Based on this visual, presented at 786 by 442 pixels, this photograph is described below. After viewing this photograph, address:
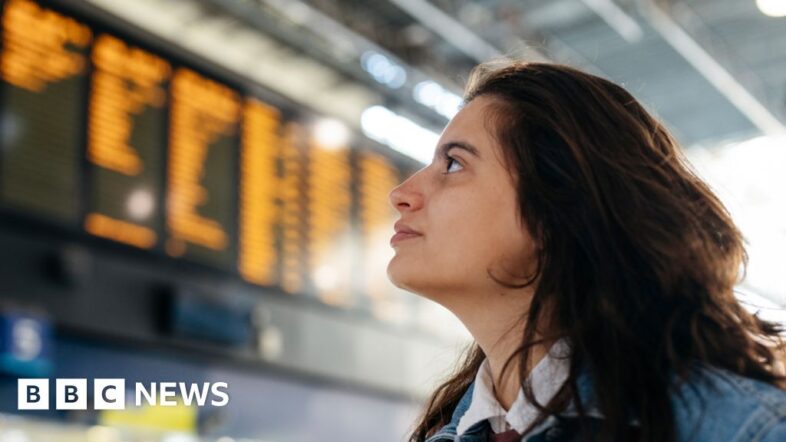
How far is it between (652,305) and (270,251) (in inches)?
132

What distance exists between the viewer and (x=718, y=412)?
1.07 m

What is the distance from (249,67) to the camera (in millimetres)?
5730

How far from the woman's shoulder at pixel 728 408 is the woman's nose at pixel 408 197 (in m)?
0.43

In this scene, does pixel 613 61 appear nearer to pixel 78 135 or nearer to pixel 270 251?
pixel 270 251

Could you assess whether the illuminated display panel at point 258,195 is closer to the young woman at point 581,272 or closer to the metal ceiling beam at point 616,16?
the metal ceiling beam at point 616,16

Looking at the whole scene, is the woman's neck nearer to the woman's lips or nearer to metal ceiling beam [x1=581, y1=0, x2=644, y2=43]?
the woman's lips

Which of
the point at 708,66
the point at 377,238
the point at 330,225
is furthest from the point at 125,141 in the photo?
the point at 708,66

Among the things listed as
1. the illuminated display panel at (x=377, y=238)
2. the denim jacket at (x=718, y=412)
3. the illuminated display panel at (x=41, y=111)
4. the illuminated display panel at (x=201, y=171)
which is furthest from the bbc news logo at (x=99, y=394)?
the illuminated display panel at (x=377, y=238)

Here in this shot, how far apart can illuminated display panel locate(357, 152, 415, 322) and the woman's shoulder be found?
152 inches

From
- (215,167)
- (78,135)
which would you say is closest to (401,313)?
(215,167)

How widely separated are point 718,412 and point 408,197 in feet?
1.58

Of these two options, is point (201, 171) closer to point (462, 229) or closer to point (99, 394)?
point (99, 394)

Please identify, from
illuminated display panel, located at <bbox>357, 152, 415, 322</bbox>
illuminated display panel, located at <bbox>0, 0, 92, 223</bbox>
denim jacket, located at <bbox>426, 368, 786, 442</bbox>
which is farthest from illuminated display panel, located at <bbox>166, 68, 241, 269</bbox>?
denim jacket, located at <bbox>426, 368, 786, 442</bbox>

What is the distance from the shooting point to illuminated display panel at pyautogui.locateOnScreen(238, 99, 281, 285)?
4320mm
